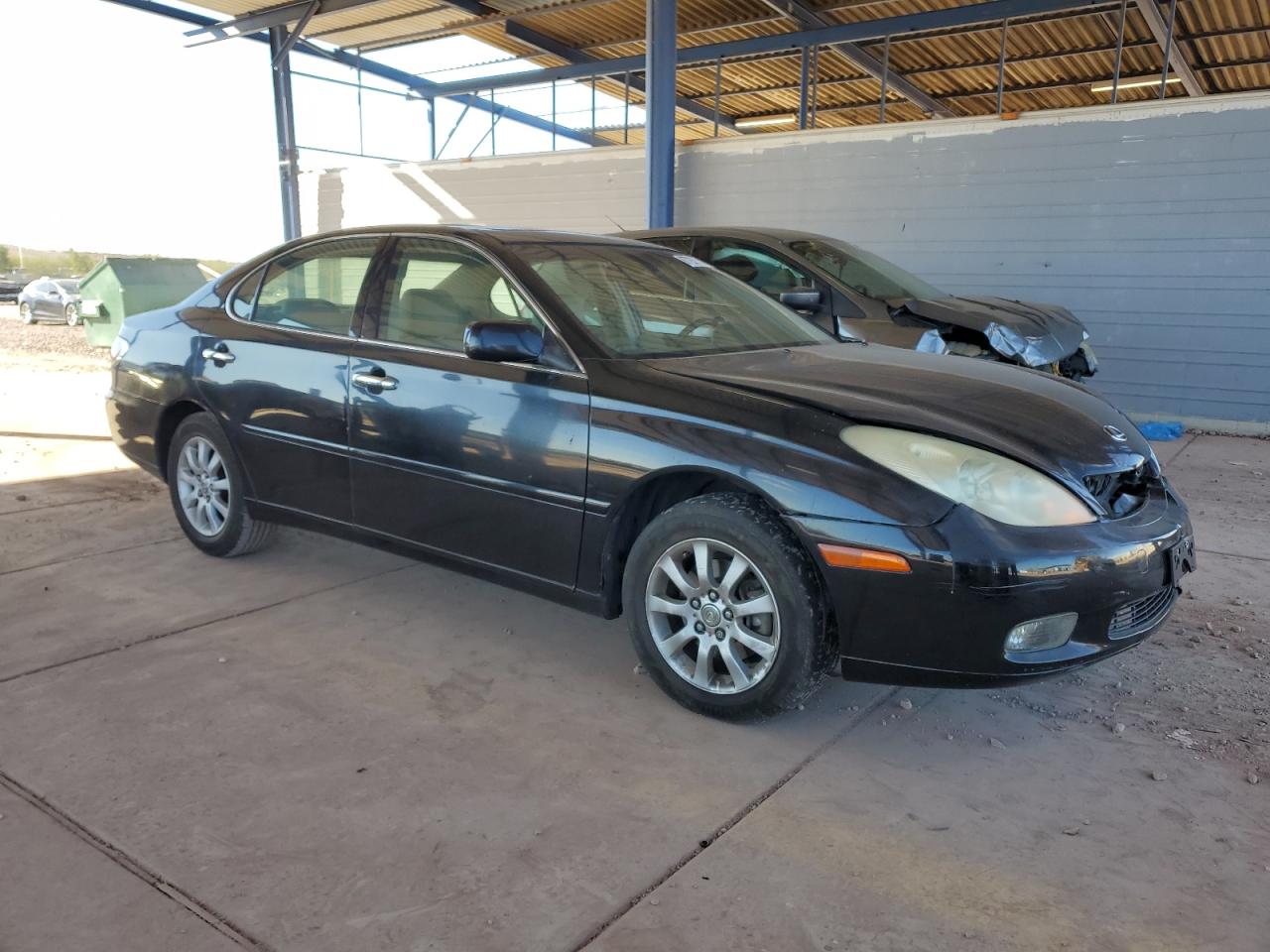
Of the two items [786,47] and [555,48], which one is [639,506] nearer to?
[786,47]

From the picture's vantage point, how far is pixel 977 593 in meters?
2.57

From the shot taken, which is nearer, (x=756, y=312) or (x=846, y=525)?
(x=846, y=525)

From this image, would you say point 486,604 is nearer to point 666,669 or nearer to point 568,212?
point 666,669

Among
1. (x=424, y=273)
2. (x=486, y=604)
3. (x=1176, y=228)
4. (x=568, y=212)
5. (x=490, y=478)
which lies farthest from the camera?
(x=568, y=212)

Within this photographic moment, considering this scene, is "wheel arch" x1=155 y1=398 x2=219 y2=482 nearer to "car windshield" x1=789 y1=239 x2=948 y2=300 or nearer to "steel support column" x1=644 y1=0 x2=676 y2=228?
"car windshield" x1=789 y1=239 x2=948 y2=300

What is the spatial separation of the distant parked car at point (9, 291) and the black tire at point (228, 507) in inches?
1084

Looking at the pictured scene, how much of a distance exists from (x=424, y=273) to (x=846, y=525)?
201 cm

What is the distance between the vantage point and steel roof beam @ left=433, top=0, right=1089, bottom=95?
11.5 m

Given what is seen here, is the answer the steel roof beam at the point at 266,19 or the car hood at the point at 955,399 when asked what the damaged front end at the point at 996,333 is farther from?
the steel roof beam at the point at 266,19

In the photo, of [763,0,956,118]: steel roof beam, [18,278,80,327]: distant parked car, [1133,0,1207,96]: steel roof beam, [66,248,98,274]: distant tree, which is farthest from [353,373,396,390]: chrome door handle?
[66,248,98,274]: distant tree

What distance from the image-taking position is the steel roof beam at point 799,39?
37.7ft

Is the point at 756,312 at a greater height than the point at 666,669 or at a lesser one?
greater

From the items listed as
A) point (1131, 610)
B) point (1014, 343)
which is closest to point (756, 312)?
point (1131, 610)

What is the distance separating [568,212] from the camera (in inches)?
507
